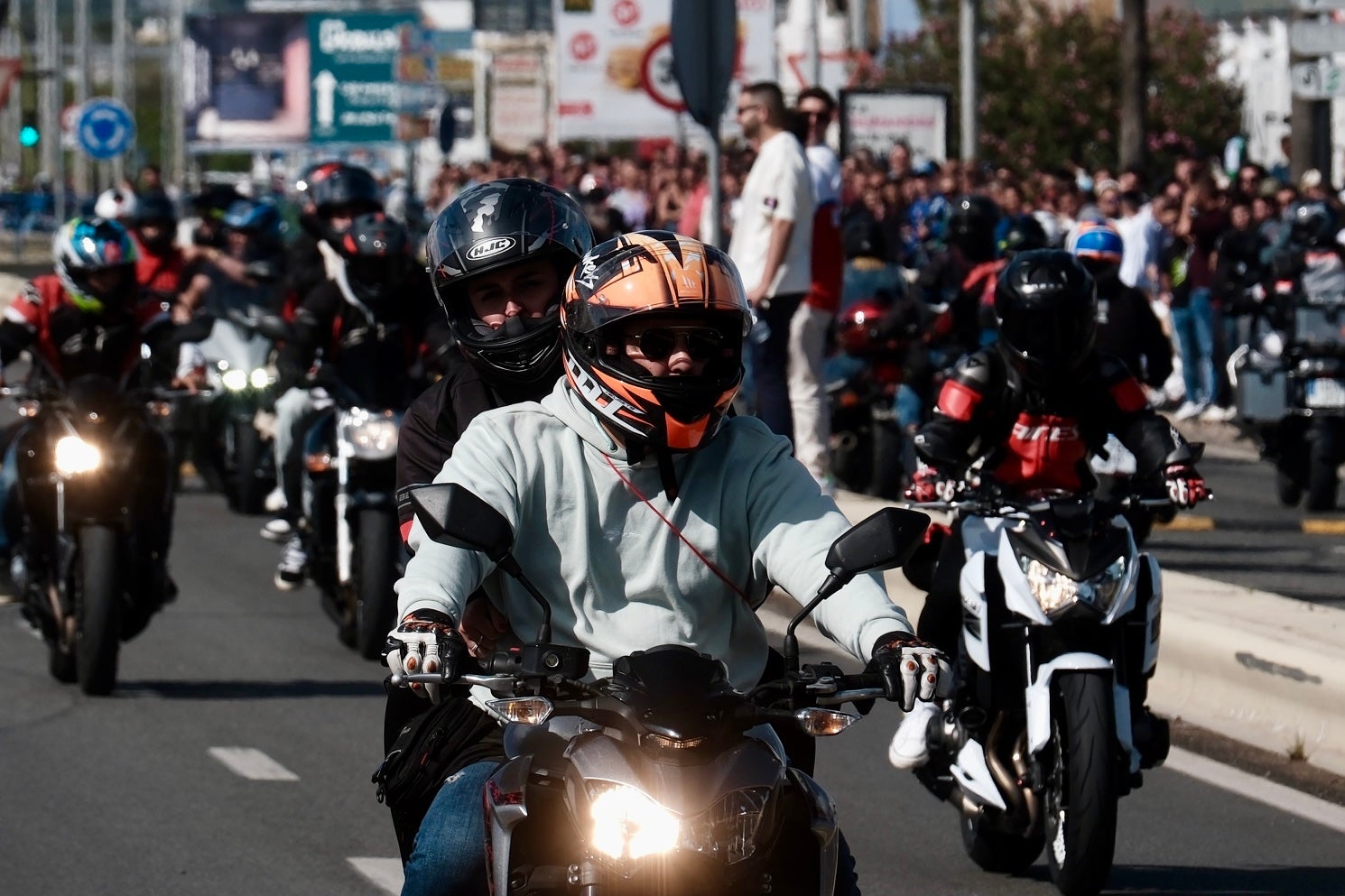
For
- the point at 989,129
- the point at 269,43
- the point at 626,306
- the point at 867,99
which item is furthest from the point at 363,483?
the point at 269,43

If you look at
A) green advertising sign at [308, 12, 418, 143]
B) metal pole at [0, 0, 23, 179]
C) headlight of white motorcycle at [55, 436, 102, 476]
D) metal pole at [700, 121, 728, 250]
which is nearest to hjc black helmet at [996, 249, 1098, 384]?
headlight of white motorcycle at [55, 436, 102, 476]

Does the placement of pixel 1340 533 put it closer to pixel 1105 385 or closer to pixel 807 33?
pixel 1105 385

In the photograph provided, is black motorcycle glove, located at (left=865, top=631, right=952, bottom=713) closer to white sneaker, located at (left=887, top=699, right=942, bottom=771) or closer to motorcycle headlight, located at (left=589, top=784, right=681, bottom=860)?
motorcycle headlight, located at (left=589, top=784, right=681, bottom=860)

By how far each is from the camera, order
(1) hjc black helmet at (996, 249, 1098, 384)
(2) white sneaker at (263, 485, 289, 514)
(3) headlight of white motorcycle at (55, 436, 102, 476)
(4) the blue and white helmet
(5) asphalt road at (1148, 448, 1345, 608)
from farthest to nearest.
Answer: (2) white sneaker at (263, 485, 289, 514) < (5) asphalt road at (1148, 448, 1345, 608) < (4) the blue and white helmet < (3) headlight of white motorcycle at (55, 436, 102, 476) < (1) hjc black helmet at (996, 249, 1098, 384)

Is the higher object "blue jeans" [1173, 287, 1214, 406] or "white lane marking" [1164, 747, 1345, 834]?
"blue jeans" [1173, 287, 1214, 406]

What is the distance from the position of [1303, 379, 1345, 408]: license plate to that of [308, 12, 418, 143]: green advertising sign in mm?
47388

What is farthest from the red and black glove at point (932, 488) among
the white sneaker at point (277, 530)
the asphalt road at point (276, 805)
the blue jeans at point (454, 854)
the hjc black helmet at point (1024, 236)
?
the hjc black helmet at point (1024, 236)

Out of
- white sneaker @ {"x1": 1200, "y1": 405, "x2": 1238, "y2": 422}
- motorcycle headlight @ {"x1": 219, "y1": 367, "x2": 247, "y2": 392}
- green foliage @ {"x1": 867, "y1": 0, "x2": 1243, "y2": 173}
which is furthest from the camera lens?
green foliage @ {"x1": 867, "y1": 0, "x2": 1243, "y2": 173}

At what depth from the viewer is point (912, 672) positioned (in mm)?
4105

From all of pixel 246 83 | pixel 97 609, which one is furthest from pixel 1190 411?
pixel 246 83

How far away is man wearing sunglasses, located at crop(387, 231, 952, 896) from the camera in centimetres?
434

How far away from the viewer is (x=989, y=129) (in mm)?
39781

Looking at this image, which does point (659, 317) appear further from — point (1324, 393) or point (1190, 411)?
point (1190, 411)

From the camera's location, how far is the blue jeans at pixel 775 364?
45.2 feet
